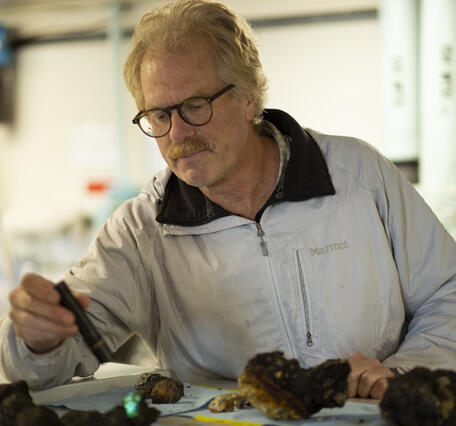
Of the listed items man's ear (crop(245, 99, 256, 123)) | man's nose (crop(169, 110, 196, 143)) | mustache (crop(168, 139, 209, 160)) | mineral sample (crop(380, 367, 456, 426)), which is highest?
man's ear (crop(245, 99, 256, 123))

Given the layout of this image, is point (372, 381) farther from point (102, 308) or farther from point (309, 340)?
point (102, 308)

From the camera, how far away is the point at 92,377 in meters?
1.36

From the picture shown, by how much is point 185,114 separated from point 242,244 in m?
0.32

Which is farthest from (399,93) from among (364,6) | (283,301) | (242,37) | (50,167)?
(50,167)

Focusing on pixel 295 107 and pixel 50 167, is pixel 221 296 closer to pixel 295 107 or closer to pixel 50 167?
pixel 295 107

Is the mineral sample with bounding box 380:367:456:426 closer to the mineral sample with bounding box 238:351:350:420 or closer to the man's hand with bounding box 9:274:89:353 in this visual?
the mineral sample with bounding box 238:351:350:420

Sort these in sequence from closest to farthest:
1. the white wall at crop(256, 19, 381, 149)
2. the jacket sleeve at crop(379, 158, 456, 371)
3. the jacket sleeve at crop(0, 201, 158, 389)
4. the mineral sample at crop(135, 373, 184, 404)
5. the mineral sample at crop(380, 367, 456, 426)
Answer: the mineral sample at crop(380, 367, 456, 426), the mineral sample at crop(135, 373, 184, 404), the jacket sleeve at crop(0, 201, 158, 389), the jacket sleeve at crop(379, 158, 456, 371), the white wall at crop(256, 19, 381, 149)

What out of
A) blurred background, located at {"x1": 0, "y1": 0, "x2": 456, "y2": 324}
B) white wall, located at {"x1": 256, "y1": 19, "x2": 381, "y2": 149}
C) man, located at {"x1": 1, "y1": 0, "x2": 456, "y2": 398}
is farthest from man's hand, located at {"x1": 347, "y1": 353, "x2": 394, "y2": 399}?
white wall, located at {"x1": 256, "y1": 19, "x2": 381, "y2": 149}

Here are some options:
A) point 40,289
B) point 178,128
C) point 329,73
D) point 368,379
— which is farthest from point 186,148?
point 329,73

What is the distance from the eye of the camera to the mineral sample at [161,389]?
112cm

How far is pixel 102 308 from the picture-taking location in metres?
1.42

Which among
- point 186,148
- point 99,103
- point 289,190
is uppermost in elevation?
point 99,103

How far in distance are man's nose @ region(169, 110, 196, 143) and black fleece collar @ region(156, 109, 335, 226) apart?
0.19 m

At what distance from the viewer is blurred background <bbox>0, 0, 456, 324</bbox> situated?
3331mm
